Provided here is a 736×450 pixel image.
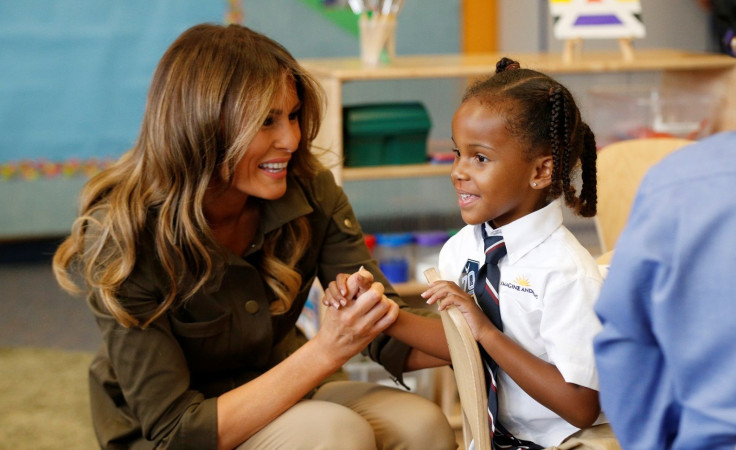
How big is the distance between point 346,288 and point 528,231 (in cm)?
32

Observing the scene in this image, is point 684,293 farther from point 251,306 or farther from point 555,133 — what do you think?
point 251,306

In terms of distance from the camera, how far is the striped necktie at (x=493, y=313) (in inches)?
48.0

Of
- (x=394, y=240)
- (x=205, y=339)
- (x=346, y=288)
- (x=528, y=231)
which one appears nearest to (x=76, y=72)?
(x=394, y=240)

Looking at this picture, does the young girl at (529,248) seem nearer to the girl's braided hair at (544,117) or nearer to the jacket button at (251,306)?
the girl's braided hair at (544,117)

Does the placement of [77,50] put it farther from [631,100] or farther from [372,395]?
[372,395]

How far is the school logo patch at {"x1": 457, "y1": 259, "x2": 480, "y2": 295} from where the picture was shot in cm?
129

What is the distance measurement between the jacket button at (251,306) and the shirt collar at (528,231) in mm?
514

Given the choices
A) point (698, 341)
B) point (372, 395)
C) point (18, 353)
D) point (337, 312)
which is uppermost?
point (698, 341)

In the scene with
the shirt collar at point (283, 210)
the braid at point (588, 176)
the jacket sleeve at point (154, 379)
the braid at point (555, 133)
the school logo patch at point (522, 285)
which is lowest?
the jacket sleeve at point (154, 379)

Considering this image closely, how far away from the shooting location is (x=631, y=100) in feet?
8.48

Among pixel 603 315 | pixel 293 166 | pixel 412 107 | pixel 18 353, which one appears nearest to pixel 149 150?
pixel 293 166

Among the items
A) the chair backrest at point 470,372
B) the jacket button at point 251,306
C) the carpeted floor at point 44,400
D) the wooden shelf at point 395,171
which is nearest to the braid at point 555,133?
the chair backrest at point 470,372

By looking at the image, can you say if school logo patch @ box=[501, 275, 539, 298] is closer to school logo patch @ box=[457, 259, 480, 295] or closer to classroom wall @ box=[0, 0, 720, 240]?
school logo patch @ box=[457, 259, 480, 295]

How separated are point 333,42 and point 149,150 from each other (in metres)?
2.80
